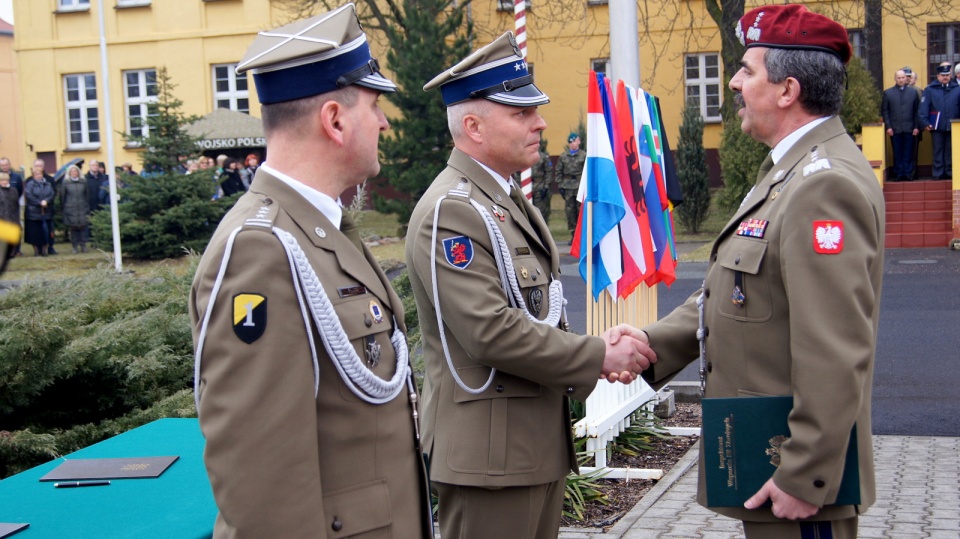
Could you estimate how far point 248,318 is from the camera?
2082mm

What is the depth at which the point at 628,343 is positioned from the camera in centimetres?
365

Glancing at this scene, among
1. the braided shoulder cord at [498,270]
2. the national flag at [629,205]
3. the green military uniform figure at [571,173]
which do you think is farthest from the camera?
the green military uniform figure at [571,173]

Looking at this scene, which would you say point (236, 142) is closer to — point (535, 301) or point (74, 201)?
point (74, 201)

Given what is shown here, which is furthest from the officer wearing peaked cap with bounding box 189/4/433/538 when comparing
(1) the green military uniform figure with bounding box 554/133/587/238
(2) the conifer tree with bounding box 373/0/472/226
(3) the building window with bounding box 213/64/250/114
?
(3) the building window with bounding box 213/64/250/114

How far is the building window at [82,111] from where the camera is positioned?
109 ft

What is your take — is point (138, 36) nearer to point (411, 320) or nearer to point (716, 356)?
point (411, 320)

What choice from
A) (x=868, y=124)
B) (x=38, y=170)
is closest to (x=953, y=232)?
(x=868, y=124)

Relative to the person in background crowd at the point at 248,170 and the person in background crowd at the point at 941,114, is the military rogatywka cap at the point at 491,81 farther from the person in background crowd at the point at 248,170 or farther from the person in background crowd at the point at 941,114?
the person in background crowd at the point at 248,170

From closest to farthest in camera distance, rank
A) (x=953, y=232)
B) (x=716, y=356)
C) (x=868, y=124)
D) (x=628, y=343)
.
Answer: (x=716, y=356), (x=628, y=343), (x=953, y=232), (x=868, y=124)

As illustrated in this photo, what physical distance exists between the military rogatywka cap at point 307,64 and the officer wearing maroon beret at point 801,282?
3.99 ft

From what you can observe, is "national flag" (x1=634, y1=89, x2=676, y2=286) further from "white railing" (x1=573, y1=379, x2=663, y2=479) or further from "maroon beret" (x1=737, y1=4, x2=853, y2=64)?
"maroon beret" (x1=737, y1=4, x2=853, y2=64)

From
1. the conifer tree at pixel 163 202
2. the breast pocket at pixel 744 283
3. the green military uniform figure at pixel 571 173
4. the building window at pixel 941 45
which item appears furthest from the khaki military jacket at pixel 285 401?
the building window at pixel 941 45

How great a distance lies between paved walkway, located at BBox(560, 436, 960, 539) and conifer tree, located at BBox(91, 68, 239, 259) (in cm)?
1532

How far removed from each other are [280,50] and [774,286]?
1.48m
